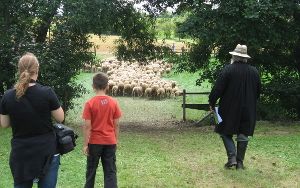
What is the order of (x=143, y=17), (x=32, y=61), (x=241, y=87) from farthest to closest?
(x=143, y=17) → (x=241, y=87) → (x=32, y=61)

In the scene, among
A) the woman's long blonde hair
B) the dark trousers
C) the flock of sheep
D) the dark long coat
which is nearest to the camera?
the woman's long blonde hair

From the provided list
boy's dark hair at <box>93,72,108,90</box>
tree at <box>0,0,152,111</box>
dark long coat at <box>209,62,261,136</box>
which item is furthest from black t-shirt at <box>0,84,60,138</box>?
tree at <box>0,0,152,111</box>

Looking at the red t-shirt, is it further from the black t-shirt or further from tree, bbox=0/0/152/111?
tree, bbox=0/0/152/111

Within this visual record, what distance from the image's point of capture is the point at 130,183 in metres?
7.50

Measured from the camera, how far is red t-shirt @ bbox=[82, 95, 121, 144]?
6.40 meters

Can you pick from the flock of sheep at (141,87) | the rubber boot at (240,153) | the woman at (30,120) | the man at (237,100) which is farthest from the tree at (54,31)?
the flock of sheep at (141,87)

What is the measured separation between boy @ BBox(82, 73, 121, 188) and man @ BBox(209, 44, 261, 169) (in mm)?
2126

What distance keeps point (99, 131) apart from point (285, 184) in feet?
8.93

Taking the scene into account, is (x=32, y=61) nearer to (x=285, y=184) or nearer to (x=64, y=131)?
A: (x=64, y=131)

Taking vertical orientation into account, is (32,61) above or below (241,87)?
above

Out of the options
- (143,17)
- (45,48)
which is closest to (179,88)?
(143,17)

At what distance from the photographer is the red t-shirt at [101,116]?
640cm

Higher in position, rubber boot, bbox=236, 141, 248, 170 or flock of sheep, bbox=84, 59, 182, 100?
rubber boot, bbox=236, 141, 248, 170

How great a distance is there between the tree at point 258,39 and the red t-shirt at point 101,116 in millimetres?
7795
